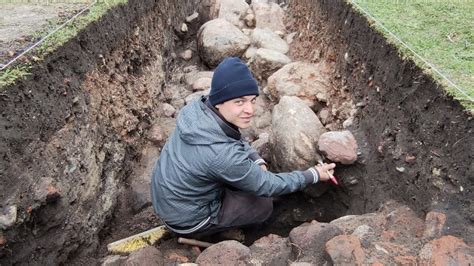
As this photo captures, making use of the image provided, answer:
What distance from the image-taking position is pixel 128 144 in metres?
4.39

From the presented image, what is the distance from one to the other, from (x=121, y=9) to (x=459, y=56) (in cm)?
355

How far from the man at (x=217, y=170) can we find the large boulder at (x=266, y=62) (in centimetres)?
258

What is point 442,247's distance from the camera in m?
2.18

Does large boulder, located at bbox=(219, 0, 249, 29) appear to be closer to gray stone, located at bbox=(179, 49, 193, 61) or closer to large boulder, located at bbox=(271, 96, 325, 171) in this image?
gray stone, located at bbox=(179, 49, 193, 61)

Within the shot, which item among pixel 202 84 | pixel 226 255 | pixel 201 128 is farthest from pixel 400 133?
pixel 202 84

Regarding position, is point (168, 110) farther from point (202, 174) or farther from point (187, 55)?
point (202, 174)

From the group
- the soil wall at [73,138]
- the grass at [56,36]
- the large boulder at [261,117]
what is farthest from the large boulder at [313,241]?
the large boulder at [261,117]

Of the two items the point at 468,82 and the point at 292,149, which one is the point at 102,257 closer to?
the point at 292,149

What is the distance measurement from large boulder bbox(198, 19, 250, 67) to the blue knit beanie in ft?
11.9

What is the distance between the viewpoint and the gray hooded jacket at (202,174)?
2.84 m

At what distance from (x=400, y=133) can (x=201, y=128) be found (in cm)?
158

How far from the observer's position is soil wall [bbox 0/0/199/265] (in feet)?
8.55

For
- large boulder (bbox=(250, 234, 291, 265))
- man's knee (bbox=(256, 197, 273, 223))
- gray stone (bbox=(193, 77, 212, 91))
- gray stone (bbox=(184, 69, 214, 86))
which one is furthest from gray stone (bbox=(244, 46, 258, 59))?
large boulder (bbox=(250, 234, 291, 265))

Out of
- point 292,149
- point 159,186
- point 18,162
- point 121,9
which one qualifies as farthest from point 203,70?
point 18,162
